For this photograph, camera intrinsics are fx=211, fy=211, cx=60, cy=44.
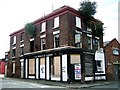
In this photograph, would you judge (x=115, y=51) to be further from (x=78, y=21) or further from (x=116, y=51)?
(x=78, y=21)

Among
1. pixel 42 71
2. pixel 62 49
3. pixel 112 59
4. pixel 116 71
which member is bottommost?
pixel 116 71

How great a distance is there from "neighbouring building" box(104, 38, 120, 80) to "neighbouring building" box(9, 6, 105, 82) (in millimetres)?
2016

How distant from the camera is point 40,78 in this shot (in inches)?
1159

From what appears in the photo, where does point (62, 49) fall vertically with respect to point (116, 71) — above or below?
above

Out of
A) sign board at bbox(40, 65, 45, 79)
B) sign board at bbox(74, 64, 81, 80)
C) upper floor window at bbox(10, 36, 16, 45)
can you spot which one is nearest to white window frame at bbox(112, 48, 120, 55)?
sign board at bbox(74, 64, 81, 80)

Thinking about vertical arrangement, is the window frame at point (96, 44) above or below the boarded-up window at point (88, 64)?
above

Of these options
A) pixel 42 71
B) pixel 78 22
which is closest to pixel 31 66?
pixel 42 71

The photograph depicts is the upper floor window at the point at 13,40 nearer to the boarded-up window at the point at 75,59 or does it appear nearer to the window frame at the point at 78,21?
the window frame at the point at 78,21

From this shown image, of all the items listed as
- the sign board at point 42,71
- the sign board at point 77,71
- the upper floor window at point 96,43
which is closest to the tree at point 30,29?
the sign board at point 42,71

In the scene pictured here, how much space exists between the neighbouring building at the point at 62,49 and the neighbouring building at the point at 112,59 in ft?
6.61

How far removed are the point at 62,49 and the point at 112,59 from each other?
40.0 feet

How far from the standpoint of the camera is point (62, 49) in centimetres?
2548

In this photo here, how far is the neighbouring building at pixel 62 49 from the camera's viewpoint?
A: 2517 cm

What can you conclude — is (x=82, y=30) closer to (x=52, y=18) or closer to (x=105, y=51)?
(x=52, y=18)
